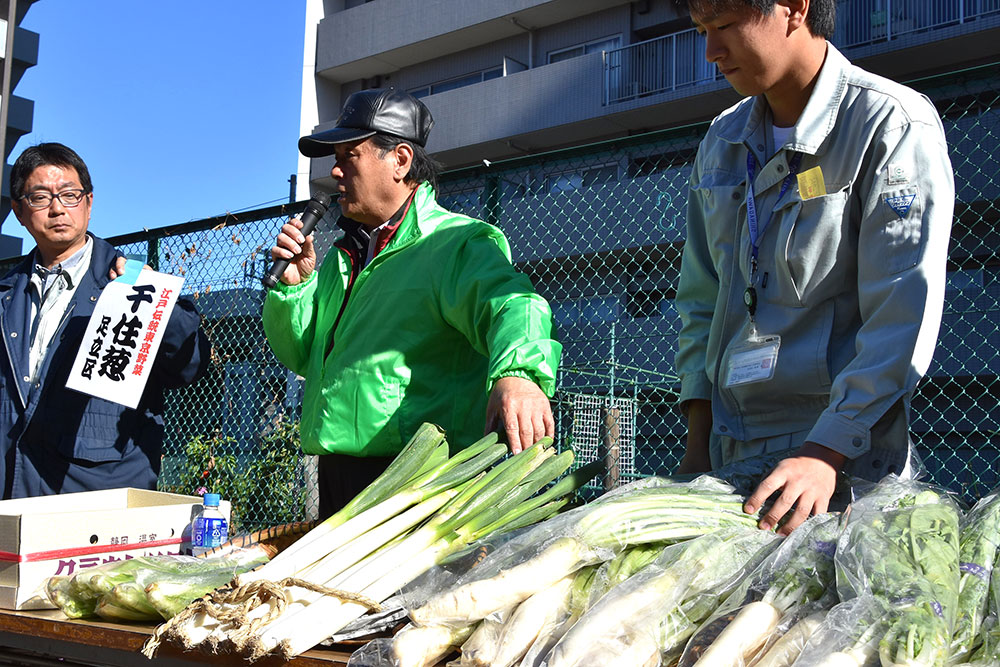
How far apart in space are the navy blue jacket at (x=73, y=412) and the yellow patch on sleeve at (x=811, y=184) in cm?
262

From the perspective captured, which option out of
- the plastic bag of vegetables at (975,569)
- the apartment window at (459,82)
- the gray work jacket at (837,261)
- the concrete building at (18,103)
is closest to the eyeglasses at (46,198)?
the gray work jacket at (837,261)

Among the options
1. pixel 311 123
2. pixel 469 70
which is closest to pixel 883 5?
pixel 469 70

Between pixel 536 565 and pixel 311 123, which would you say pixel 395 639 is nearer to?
pixel 536 565

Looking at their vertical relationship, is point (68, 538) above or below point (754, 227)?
below

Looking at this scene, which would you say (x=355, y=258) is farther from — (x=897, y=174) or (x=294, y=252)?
(x=897, y=174)

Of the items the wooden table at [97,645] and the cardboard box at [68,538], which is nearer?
the wooden table at [97,645]

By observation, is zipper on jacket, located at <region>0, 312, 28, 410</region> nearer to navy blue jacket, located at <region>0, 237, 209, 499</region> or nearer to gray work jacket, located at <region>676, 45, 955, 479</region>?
navy blue jacket, located at <region>0, 237, 209, 499</region>

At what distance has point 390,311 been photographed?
2773mm

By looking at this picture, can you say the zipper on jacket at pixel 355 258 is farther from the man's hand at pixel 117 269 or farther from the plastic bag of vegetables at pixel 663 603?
the plastic bag of vegetables at pixel 663 603

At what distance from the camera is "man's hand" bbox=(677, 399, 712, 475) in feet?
7.61

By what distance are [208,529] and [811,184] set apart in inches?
68.9

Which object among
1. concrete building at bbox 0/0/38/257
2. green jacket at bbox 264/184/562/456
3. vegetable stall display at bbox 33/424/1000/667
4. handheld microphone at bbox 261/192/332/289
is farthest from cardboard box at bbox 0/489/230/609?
concrete building at bbox 0/0/38/257

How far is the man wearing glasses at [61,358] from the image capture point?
3654 mm

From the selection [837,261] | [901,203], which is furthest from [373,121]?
[901,203]
